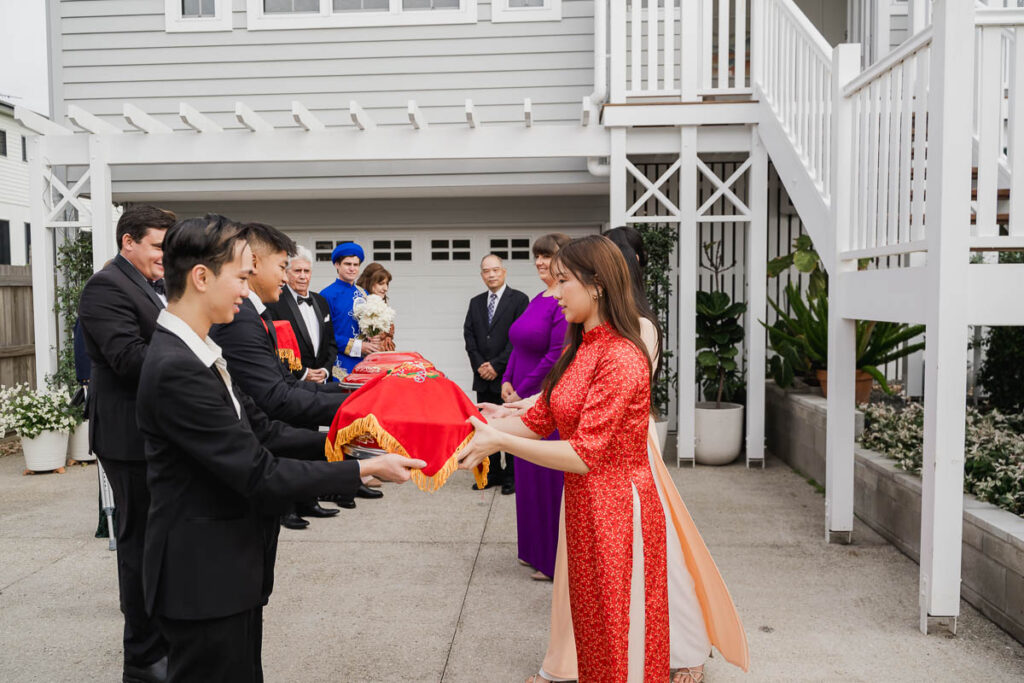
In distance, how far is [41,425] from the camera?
293 inches

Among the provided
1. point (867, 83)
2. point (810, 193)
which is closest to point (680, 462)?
point (810, 193)

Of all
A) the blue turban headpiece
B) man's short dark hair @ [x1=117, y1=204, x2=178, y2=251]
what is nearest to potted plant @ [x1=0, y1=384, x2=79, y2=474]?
the blue turban headpiece

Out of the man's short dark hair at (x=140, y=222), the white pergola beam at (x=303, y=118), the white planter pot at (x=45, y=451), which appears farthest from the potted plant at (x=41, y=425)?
the man's short dark hair at (x=140, y=222)

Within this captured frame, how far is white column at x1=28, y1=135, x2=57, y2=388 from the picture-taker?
8.00 m

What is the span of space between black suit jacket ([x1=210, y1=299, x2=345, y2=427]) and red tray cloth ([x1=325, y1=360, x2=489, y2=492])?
485 millimetres

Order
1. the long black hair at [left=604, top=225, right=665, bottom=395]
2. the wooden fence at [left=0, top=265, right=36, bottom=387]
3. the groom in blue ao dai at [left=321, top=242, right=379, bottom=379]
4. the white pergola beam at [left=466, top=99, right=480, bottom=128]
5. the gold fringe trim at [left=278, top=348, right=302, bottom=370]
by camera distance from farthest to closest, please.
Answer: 1. the wooden fence at [left=0, top=265, right=36, bottom=387]
2. the white pergola beam at [left=466, top=99, right=480, bottom=128]
3. the groom in blue ao dai at [left=321, top=242, right=379, bottom=379]
4. the gold fringe trim at [left=278, top=348, right=302, bottom=370]
5. the long black hair at [left=604, top=225, right=665, bottom=395]

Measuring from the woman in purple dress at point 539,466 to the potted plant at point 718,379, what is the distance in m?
3.31

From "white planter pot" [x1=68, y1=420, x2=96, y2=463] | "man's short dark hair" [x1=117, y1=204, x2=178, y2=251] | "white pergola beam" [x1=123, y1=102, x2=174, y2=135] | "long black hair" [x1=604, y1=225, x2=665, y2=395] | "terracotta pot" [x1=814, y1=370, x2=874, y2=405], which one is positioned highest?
"white pergola beam" [x1=123, y1=102, x2=174, y2=135]

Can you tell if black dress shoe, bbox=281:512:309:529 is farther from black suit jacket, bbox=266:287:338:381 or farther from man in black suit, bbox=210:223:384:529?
man in black suit, bbox=210:223:384:529

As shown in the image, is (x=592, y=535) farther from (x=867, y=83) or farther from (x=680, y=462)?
(x=680, y=462)

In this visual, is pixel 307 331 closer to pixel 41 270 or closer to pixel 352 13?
pixel 41 270

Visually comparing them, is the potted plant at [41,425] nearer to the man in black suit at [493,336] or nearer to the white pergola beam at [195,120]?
the white pergola beam at [195,120]

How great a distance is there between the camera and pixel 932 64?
158 inches

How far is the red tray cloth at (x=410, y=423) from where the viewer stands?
2.61 meters
